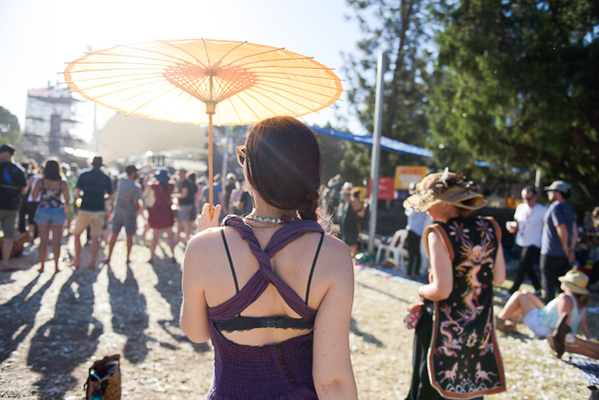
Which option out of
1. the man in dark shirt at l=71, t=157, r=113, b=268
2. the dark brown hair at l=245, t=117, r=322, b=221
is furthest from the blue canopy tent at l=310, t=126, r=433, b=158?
the dark brown hair at l=245, t=117, r=322, b=221

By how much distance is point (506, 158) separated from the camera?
947 cm

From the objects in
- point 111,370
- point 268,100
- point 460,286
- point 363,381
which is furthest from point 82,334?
point 460,286

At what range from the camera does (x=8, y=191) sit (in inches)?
219

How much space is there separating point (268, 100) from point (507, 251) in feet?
29.8

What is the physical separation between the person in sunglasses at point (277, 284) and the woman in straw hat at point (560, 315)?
131 inches

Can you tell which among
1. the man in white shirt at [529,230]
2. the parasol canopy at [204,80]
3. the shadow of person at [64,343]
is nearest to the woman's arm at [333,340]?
the parasol canopy at [204,80]

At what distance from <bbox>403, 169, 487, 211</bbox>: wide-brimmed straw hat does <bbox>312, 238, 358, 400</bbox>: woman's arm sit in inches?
58.7

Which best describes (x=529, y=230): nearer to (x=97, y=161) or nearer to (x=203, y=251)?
(x=203, y=251)

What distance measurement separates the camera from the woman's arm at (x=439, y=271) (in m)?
2.22

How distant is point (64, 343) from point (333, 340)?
3663mm

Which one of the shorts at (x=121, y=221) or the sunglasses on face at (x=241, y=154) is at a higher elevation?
the sunglasses on face at (x=241, y=154)

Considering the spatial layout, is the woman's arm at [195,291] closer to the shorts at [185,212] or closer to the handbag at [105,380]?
the handbag at [105,380]

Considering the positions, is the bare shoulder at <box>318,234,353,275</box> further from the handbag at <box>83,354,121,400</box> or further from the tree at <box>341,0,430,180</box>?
the tree at <box>341,0,430,180</box>

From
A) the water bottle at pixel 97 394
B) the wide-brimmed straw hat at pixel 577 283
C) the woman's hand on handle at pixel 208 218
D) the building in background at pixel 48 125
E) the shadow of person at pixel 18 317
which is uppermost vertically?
the building in background at pixel 48 125
